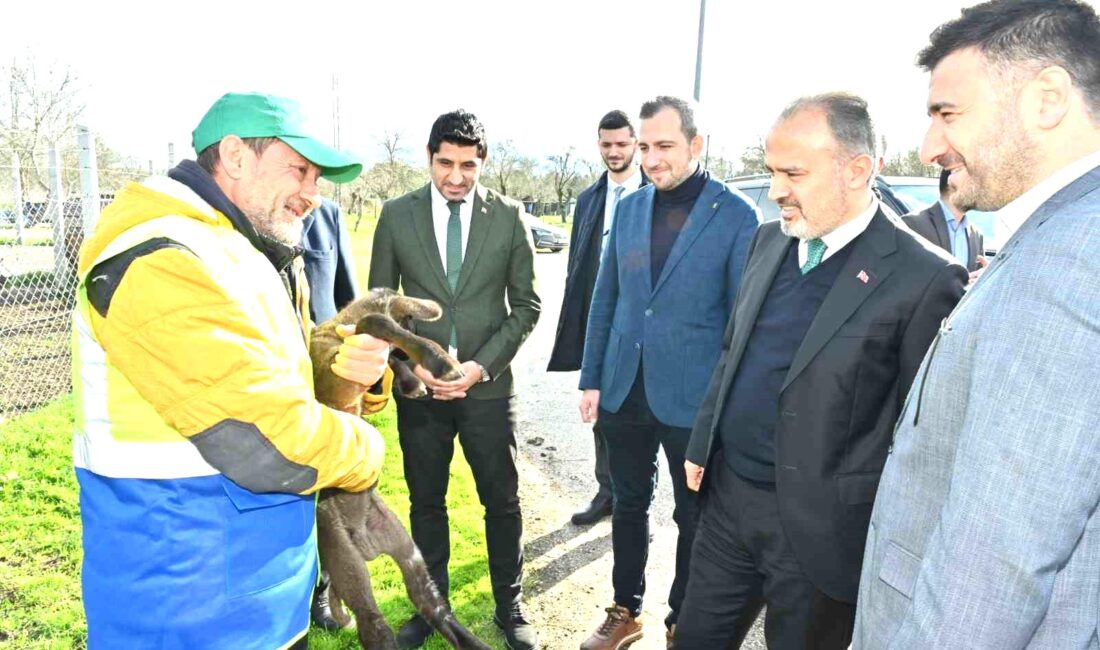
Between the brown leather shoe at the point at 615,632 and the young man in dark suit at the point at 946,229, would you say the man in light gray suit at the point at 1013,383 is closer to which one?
the brown leather shoe at the point at 615,632

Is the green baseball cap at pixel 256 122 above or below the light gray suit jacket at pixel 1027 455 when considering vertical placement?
above

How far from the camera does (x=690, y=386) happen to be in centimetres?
350

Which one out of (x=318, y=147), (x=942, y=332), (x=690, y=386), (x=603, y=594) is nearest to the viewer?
(x=942, y=332)

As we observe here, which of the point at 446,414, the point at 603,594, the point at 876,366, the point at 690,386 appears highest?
the point at 876,366

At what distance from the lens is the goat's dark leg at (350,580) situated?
2564 mm

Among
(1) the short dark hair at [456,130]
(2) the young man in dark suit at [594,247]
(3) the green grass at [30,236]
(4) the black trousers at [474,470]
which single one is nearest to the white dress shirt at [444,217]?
(1) the short dark hair at [456,130]

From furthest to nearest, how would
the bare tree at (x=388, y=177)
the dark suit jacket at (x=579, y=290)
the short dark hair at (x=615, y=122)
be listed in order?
the bare tree at (x=388, y=177) → the short dark hair at (x=615, y=122) → the dark suit jacket at (x=579, y=290)

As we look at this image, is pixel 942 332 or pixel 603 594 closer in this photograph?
pixel 942 332

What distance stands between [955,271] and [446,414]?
2472 millimetres

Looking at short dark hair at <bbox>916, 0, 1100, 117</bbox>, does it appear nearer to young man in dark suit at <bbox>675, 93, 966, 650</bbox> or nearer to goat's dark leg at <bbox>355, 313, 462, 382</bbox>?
young man in dark suit at <bbox>675, 93, 966, 650</bbox>

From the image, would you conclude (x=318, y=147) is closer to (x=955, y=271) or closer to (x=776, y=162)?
(x=776, y=162)

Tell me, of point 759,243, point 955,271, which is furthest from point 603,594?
point 955,271

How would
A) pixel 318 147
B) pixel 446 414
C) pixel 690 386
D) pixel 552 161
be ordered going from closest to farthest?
pixel 318 147
pixel 690 386
pixel 446 414
pixel 552 161

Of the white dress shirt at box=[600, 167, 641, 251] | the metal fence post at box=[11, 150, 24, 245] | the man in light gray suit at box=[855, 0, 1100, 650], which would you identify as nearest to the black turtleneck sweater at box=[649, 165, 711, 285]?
the white dress shirt at box=[600, 167, 641, 251]
